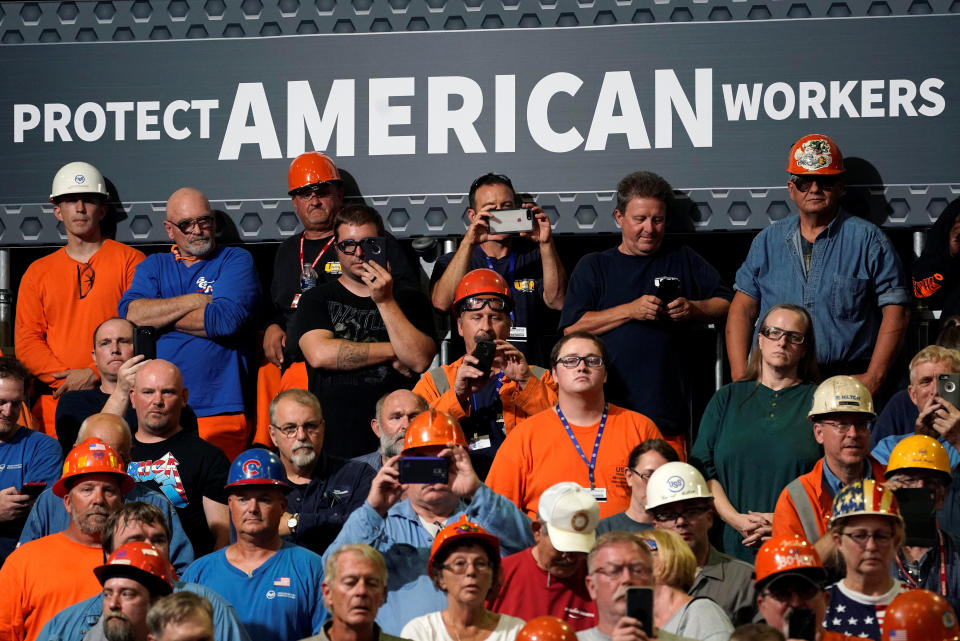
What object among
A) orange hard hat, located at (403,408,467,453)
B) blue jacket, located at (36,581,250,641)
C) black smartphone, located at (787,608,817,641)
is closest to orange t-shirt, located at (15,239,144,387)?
blue jacket, located at (36,581,250,641)

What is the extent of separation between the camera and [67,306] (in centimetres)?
1095

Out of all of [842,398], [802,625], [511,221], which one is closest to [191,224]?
[511,221]

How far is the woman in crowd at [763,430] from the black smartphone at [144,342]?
3.31 meters

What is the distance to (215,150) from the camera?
36.7ft

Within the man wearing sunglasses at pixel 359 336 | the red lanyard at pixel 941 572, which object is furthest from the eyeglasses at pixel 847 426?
the man wearing sunglasses at pixel 359 336

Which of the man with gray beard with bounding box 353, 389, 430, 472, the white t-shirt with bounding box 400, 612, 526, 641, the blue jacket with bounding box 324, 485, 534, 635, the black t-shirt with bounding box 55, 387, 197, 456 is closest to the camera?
the white t-shirt with bounding box 400, 612, 526, 641

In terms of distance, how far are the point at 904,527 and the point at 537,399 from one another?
8.54 feet

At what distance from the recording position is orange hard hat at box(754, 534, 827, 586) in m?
6.90

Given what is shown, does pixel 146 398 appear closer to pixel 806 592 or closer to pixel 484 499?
pixel 484 499

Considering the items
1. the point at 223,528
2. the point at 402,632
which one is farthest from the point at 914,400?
the point at 223,528

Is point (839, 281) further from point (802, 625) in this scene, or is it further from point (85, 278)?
point (85, 278)

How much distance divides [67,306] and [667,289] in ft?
13.0

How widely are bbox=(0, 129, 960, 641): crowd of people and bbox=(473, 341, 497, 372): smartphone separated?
1cm

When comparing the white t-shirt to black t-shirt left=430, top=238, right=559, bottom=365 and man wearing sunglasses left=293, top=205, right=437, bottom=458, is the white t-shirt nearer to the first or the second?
man wearing sunglasses left=293, top=205, right=437, bottom=458
